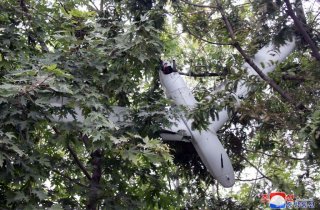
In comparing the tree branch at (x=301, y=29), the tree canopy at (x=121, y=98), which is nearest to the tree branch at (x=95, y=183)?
the tree canopy at (x=121, y=98)

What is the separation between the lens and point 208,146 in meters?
3.30

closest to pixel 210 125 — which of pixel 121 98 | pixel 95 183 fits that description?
pixel 121 98

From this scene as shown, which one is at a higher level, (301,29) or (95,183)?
(301,29)

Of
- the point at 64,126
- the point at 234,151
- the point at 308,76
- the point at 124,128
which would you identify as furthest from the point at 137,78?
the point at 234,151

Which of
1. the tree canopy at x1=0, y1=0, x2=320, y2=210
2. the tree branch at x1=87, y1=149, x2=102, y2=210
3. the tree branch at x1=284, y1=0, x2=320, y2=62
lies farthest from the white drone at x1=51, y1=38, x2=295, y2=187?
the tree branch at x1=87, y1=149, x2=102, y2=210

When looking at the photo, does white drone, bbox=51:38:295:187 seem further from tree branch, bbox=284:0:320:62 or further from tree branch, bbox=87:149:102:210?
tree branch, bbox=87:149:102:210

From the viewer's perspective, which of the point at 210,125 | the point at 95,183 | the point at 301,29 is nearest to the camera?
the point at 301,29

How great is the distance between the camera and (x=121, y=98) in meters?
3.19

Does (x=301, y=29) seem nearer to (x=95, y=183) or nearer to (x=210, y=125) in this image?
(x=210, y=125)

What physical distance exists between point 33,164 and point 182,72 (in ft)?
6.47

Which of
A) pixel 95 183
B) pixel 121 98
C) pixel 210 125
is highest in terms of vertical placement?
pixel 121 98

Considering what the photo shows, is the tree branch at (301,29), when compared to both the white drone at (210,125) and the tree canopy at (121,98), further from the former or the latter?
the white drone at (210,125)

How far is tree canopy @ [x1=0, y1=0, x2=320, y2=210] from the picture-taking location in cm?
227

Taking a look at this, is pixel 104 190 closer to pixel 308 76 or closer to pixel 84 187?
pixel 84 187
